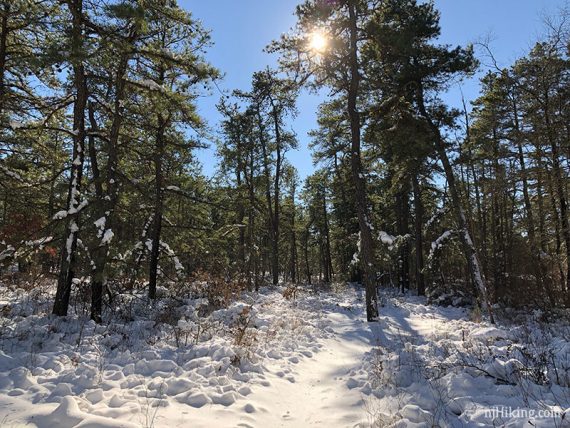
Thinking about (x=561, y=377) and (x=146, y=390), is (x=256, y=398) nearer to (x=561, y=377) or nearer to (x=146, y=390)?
(x=146, y=390)

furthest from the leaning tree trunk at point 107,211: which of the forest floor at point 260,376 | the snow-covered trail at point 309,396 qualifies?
the snow-covered trail at point 309,396

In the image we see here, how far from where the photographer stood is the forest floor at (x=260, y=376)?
4414 mm

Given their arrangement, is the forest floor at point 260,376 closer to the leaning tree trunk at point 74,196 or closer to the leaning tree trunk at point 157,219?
the leaning tree trunk at point 74,196

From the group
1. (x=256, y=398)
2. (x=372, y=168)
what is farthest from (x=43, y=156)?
(x=372, y=168)

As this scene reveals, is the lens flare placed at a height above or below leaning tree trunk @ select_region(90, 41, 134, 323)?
above

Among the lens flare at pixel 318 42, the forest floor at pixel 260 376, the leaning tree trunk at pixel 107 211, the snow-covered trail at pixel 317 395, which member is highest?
the lens flare at pixel 318 42

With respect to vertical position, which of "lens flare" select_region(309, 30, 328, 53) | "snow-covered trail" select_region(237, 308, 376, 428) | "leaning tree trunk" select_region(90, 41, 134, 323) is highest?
"lens flare" select_region(309, 30, 328, 53)

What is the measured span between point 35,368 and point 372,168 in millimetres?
21607

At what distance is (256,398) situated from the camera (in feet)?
17.7

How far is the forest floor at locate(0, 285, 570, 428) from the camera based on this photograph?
4414 millimetres

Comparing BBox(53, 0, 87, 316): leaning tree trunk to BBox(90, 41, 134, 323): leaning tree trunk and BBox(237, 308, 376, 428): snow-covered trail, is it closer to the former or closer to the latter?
BBox(90, 41, 134, 323): leaning tree trunk

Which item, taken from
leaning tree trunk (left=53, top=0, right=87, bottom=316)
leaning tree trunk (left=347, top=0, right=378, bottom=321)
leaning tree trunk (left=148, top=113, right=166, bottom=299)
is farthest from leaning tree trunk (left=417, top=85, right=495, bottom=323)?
leaning tree trunk (left=53, top=0, right=87, bottom=316)

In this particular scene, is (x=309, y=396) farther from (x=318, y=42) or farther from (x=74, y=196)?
(x=318, y=42)

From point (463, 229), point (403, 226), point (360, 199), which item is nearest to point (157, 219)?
point (360, 199)
